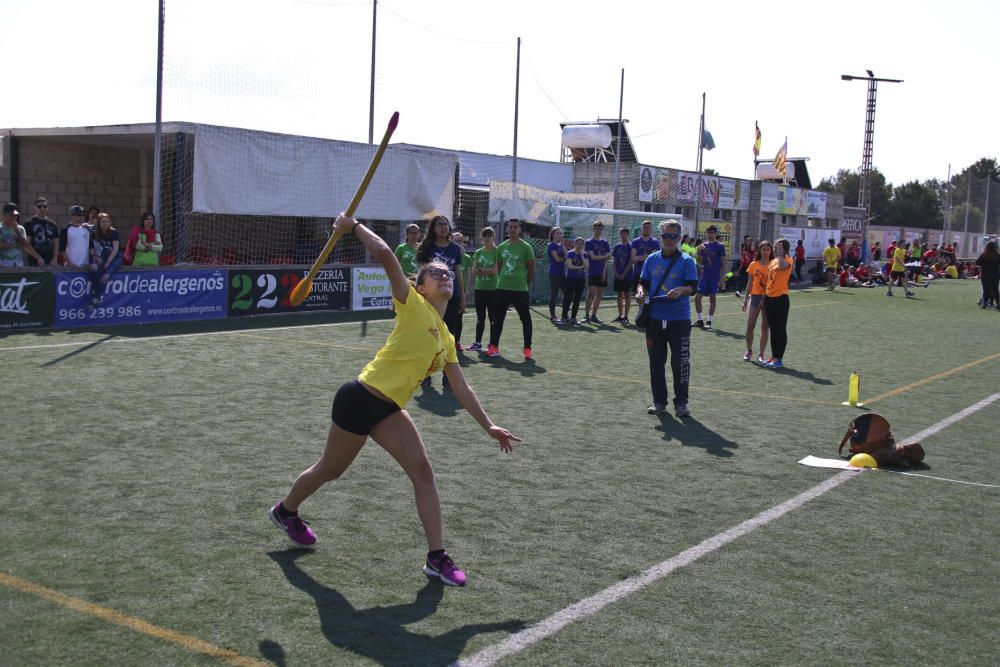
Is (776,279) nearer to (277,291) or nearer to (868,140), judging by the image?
(277,291)

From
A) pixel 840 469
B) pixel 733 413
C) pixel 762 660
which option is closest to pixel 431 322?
pixel 762 660

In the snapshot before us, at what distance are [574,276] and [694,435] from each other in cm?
1040

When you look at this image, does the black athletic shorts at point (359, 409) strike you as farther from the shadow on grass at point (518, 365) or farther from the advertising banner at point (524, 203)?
the advertising banner at point (524, 203)

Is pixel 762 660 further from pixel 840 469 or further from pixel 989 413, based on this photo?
pixel 989 413

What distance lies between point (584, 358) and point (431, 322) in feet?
30.5

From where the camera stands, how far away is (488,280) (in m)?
13.4

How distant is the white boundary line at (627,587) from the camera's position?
4.10m

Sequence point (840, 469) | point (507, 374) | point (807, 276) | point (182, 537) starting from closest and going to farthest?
point (182, 537) < point (840, 469) < point (507, 374) < point (807, 276)

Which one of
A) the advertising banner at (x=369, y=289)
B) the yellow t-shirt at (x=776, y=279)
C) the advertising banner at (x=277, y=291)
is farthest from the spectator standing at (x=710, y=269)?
the advertising banner at (x=277, y=291)

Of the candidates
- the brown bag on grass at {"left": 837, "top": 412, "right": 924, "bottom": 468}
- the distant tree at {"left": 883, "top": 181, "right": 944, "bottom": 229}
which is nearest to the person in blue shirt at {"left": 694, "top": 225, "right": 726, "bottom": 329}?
the brown bag on grass at {"left": 837, "top": 412, "right": 924, "bottom": 468}

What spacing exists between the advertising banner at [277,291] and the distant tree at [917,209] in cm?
8466

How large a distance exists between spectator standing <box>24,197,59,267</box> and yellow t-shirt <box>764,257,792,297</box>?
1107 cm

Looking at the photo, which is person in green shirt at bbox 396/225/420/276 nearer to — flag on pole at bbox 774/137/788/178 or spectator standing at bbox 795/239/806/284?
spectator standing at bbox 795/239/806/284

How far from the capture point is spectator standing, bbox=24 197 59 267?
1532 cm
